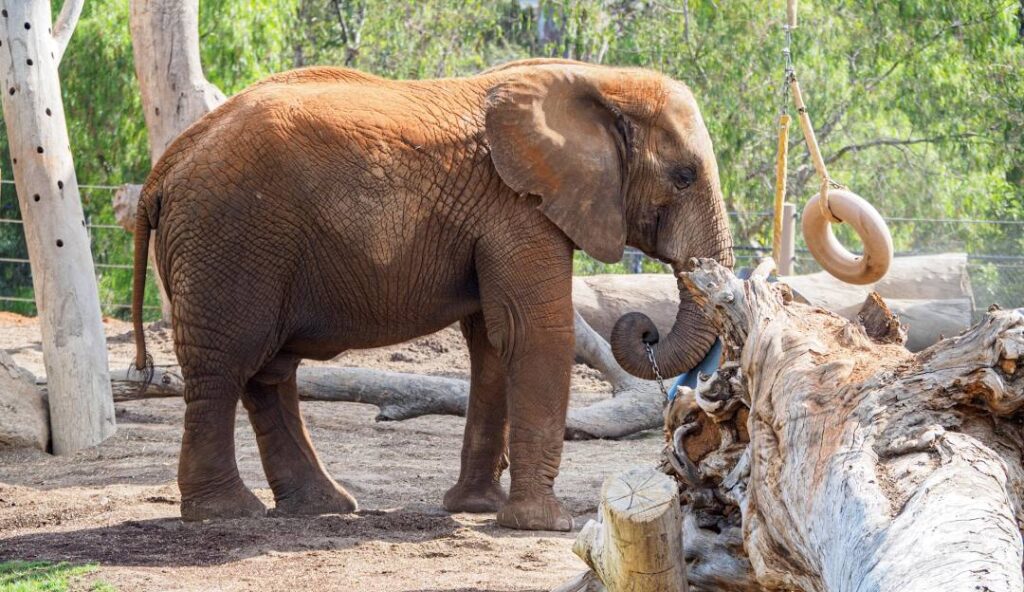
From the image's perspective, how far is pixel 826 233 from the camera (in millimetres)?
7871

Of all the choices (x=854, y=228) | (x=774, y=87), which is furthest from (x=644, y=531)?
(x=774, y=87)

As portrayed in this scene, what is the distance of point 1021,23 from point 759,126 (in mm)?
4125

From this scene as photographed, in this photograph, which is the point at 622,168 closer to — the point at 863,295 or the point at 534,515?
the point at 534,515

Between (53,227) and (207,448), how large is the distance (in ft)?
8.89

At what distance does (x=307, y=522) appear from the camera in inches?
258

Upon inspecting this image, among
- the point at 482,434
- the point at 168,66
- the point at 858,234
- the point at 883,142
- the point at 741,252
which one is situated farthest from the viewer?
the point at 883,142

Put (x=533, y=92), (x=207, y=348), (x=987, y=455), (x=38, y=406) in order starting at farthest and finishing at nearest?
(x=38, y=406) → (x=533, y=92) → (x=207, y=348) → (x=987, y=455)

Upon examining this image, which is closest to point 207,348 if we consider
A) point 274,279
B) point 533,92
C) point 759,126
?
point 274,279

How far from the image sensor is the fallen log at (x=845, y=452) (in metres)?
2.75

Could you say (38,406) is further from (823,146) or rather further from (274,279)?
(823,146)

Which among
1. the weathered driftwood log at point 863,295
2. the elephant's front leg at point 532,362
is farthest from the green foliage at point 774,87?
the elephant's front leg at point 532,362

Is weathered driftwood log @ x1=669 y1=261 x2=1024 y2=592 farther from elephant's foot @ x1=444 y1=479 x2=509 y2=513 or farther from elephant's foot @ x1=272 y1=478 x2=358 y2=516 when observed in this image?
elephant's foot @ x1=272 y1=478 x2=358 y2=516

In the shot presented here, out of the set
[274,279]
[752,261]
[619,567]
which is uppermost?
[274,279]

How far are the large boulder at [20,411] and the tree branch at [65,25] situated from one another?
1.98 m
